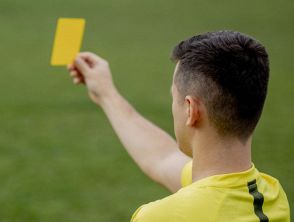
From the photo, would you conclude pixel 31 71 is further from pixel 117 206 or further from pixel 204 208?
pixel 204 208

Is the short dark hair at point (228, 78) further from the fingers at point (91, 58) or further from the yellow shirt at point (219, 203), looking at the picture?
the fingers at point (91, 58)

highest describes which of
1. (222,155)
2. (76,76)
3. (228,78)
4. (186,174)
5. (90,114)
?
(228,78)

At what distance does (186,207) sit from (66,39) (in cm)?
114

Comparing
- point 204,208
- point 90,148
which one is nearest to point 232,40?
point 204,208

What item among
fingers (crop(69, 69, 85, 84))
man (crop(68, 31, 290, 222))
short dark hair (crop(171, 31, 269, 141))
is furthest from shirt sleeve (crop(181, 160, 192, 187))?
fingers (crop(69, 69, 85, 84))

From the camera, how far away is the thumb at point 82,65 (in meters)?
2.87

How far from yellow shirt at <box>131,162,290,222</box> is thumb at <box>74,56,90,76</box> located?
1013 millimetres

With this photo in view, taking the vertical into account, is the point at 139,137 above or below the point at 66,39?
below

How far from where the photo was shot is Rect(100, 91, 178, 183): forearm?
2.80 meters

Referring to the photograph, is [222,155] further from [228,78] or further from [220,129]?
[228,78]

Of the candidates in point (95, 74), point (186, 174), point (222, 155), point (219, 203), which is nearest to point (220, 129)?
point (222, 155)

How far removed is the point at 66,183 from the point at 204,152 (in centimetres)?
429

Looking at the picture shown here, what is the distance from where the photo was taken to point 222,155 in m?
2.03

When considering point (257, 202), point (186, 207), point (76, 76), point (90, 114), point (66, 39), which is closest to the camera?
point (186, 207)
